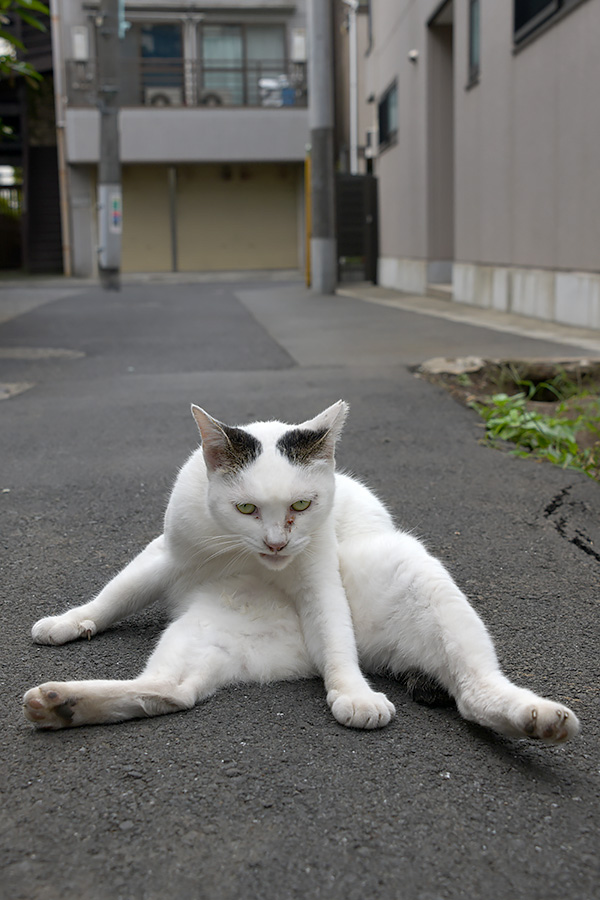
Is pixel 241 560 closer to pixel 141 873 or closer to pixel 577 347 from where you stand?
pixel 141 873

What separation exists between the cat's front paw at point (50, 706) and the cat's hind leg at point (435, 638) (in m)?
0.75

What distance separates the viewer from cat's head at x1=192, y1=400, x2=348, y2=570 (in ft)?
6.90

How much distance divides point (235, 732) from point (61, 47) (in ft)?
94.2

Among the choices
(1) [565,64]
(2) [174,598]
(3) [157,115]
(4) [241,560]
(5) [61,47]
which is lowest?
(2) [174,598]

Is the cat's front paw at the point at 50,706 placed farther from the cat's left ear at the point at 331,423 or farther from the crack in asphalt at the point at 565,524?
the crack in asphalt at the point at 565,524

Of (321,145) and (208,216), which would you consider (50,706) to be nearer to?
(321,145)

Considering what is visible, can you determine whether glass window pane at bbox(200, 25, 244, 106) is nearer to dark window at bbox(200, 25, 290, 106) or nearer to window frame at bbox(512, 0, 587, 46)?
dark window at bbox(200, 25, 290, 106)

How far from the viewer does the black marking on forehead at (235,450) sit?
2172mm

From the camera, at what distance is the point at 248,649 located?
220 cm

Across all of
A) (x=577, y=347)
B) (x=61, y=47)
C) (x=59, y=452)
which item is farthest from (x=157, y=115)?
(x=59, y=452)

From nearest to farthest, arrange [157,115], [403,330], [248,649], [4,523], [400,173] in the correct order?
[248,649]
[4,523]
[403,330]
[400,173]
[157,115]

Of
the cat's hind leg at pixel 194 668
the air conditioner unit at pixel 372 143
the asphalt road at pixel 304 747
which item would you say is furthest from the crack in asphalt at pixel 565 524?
the air conditioner unit at pixel 372 143

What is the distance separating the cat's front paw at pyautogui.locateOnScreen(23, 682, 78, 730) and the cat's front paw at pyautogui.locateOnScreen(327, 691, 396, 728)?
1.94ft

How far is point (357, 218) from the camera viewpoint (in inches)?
817
